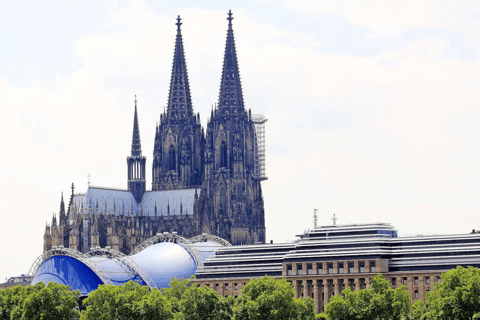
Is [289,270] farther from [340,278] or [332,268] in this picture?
[340,278]

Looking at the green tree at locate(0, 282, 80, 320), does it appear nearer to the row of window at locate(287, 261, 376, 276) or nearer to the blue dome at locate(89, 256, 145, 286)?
the row of window at locate(287, 261, 376, 276)

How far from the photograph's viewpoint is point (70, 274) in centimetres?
18688

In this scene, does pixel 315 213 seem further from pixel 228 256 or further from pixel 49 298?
pixel 49 298

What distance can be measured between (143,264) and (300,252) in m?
35.7

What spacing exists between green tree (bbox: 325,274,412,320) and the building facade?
Result: 3247 centimetres

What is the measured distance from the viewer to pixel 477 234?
156750 millimetres

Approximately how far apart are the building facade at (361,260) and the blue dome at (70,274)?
22.9 metres

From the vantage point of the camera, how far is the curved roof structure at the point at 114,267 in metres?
185

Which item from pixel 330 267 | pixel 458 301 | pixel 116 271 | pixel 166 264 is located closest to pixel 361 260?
pixel 330 267

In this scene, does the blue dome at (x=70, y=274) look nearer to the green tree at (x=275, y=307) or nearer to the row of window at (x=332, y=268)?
the row of window at (x=332, y=268)

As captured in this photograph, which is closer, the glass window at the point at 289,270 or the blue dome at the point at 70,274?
the glass window at the point at 289,270

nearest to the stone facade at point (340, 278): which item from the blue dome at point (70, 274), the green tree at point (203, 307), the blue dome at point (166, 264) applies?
the blue dome at point (166, 264)

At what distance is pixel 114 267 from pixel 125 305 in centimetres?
6612

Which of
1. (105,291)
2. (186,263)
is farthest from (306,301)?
(186,263)
